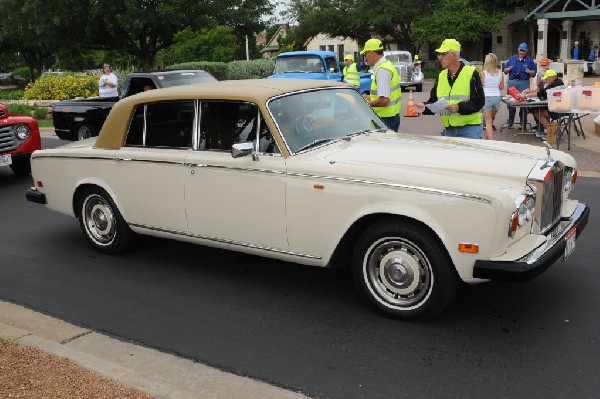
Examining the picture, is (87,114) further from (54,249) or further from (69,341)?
(69,341)

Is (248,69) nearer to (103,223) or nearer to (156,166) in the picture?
(103,223)

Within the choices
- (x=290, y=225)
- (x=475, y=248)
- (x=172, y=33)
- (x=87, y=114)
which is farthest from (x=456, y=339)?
(x=172, y=33)

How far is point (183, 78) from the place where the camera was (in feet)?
39.9

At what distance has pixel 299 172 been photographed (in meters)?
4.79

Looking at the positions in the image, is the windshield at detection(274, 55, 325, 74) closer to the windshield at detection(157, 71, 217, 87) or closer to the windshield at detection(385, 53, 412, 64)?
the windshield at detection(157, 71, 217, 87)

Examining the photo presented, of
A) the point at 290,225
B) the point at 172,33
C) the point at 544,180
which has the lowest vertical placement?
the point at 290,225

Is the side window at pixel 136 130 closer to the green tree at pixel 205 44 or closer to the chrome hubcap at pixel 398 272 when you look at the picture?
the chrome hubcap at pixel 398 272

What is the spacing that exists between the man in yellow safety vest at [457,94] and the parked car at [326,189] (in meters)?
1.61

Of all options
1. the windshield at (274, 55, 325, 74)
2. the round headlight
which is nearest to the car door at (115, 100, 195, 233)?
the round headlight

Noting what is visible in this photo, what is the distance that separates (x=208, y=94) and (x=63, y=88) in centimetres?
2057

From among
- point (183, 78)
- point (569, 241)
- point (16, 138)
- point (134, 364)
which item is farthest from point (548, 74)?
point (134, 364)

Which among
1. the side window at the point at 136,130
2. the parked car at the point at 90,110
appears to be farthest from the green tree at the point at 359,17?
the side window at the point at 136,130

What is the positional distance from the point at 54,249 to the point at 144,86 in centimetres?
578

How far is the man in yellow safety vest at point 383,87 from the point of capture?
782 centimetres
